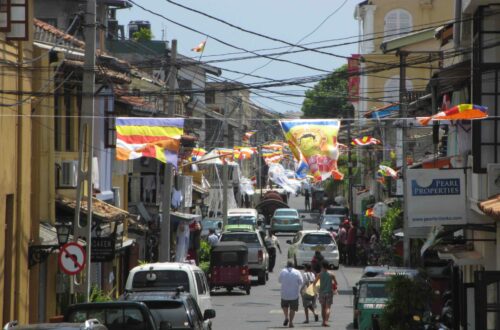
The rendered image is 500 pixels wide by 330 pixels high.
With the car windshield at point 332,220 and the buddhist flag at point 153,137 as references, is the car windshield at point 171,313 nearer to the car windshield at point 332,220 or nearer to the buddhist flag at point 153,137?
the buddhist flag at point 153,137

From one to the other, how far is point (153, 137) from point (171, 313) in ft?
23.8

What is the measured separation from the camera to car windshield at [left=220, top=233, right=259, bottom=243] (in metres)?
47.0

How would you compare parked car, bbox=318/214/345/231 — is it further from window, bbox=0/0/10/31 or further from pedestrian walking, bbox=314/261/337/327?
window, bbox=0/0/10/31

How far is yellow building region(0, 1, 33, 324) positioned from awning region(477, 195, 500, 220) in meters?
9.33

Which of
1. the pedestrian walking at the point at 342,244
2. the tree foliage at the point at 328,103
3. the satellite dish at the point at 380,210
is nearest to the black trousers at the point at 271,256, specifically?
the pedestrian walking at the point at 342,244

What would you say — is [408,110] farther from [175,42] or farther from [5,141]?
[5,141]

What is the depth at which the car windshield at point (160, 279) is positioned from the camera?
25891 mm

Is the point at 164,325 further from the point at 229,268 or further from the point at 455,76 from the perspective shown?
the point at 229,268

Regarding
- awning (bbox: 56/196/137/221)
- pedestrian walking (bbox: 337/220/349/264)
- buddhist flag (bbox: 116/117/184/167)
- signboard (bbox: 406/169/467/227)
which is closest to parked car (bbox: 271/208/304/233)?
pedestrian walking (bbox: 337/220/349/264)

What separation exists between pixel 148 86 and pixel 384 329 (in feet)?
95.7

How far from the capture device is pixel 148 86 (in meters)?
50.4

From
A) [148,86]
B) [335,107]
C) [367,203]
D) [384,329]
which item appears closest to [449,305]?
[384,329]

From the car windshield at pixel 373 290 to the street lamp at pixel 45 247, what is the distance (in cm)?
685

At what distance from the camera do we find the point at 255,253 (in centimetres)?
4572
